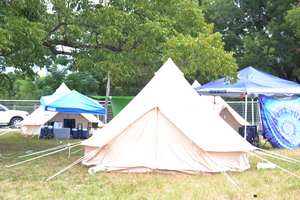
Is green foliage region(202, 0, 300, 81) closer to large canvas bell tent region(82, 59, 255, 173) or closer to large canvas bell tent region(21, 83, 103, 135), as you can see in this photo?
large canvas bell tent region(21, 83, 103, 135)

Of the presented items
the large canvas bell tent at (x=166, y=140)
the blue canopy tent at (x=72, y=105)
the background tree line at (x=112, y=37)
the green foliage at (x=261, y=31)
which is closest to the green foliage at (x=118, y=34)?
the background tree line at (x=112, y=37)

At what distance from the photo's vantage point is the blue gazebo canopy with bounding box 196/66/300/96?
17.3 m

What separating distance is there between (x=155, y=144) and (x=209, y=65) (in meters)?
3.13

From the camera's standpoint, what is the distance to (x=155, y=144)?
1141 cm

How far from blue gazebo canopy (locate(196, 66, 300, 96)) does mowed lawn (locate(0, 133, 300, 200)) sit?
219 inches

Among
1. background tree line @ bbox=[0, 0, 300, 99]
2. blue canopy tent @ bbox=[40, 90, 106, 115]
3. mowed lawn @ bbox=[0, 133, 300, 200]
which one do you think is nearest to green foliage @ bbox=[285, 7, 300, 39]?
blue canopy tent @ bbox=[40, 90, 106, 115]

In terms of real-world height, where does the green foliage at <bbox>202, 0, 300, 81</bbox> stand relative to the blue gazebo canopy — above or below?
above

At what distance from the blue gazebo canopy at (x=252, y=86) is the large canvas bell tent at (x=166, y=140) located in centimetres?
525

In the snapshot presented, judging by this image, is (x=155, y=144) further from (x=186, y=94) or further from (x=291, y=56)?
(x=291, y=56)

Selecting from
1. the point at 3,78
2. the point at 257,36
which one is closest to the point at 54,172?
the point at 3,78

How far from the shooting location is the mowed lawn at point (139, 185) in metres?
8.68

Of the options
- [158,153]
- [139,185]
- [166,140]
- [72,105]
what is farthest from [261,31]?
[139,185]

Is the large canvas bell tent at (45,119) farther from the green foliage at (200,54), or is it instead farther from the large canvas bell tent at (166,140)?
the large canvas bell tent at (166,140)

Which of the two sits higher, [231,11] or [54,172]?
[231,11]
